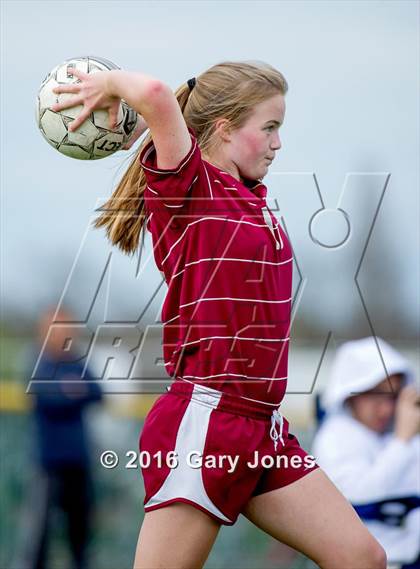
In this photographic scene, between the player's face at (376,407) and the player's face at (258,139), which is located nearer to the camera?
the player's face at (258,139)

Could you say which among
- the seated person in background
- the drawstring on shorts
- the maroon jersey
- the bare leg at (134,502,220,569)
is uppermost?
the maroon jersey

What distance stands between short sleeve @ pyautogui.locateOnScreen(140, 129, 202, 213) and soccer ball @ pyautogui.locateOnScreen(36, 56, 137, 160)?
23cm

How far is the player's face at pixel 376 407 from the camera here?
13.6 feet

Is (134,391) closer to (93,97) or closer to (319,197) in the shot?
(319,197)

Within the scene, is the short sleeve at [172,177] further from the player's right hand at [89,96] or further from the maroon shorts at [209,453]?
the maroon shorts at [209,453]

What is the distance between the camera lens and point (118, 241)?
3.26 m

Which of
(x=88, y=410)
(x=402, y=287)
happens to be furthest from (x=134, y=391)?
(x=402, y=287)

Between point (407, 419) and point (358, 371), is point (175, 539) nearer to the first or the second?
point (407, 419)

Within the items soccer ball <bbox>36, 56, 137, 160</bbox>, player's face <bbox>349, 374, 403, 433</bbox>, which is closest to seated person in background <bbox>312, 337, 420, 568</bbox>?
player's face <bbox>349, 374, 403, 433</bbox>

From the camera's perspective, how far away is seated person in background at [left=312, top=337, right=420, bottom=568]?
13.1 ft

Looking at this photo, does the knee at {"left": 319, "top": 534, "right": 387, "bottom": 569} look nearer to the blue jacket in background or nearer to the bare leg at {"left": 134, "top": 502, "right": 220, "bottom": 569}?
the bare leg at {"left": 134, "top": 502, "right": 220, "bottom": 569}

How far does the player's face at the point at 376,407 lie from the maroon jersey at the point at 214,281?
1.24 m

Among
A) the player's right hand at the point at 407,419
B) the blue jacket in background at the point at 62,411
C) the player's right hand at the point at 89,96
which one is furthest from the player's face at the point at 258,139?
the blue jacket in background at the point at 62,411

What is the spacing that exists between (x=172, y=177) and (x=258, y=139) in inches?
12.9
